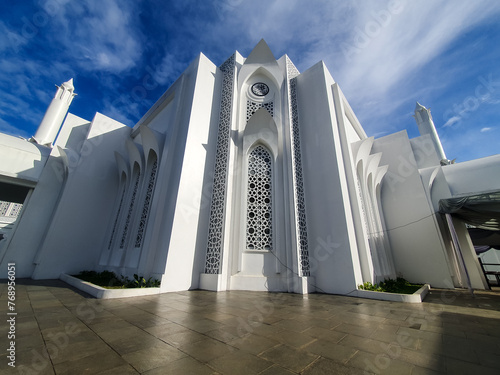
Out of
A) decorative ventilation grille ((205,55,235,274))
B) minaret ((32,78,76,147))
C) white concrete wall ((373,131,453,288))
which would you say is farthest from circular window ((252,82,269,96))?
minaret ((32,78,76,147))

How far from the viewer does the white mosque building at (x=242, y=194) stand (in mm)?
5352

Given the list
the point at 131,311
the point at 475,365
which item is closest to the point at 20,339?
the point at 131,311

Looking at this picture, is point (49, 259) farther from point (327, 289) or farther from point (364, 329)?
point (364, 329)

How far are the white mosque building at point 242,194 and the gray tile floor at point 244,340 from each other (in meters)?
2.11

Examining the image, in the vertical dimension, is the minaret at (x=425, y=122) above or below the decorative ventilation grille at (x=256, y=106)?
above

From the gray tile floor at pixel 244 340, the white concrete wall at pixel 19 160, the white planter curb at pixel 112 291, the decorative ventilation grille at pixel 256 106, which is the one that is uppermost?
the decorative ventilation grille at pixel 256 106

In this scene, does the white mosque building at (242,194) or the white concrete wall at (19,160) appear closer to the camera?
the white mosque building at (242,194)

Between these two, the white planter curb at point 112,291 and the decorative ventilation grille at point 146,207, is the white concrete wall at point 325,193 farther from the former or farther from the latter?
the decorative ventilation grille at point 146,207

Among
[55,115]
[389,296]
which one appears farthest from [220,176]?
[55,115]

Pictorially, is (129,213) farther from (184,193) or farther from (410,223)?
(410,223)

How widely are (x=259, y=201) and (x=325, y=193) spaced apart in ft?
6.06

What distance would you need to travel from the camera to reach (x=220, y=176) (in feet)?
20.6

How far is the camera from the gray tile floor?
147 centimetres

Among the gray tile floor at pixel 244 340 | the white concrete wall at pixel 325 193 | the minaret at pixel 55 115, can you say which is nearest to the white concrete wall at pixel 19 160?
the minaret at pixel 55 115
